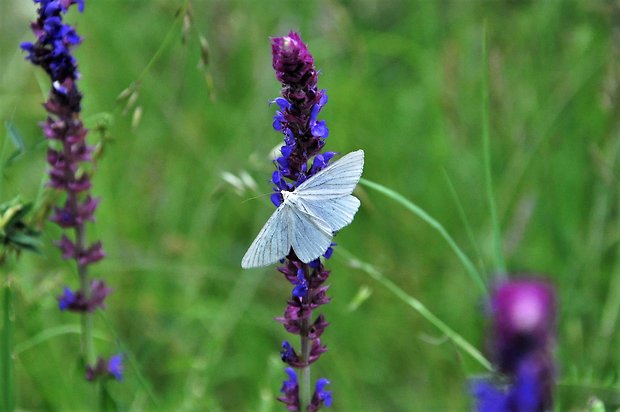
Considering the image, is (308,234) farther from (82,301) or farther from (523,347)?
(82,301)

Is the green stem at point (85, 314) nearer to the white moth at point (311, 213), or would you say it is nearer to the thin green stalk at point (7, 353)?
the thin green stalk at point (7, 353)

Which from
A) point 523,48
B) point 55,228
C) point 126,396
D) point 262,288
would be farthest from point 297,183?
point 523,48

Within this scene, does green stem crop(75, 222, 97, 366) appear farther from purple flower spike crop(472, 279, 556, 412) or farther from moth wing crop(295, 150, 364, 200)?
purple flower spike crop(472, 279, 556, 412)

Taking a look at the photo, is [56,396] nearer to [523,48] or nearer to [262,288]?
[262,288]

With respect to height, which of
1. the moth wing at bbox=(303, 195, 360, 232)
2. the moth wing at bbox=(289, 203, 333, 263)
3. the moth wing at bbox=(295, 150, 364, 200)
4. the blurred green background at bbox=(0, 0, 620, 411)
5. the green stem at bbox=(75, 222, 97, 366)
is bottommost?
the moth wing at bbox=(289, 203, 333, 263)

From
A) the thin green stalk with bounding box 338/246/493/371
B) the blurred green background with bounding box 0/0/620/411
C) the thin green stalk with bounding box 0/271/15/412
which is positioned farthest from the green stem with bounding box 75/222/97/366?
the thin green stalk with bounding box 338/246/493/371

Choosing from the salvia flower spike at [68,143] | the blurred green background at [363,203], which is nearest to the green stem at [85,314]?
the salvia flower spike at [68,143]
